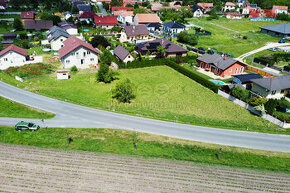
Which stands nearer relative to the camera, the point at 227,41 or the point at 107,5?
the point at 227,41

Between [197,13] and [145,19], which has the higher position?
[197,13]

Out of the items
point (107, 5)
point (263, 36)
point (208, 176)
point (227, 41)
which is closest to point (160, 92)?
point (208, 176)

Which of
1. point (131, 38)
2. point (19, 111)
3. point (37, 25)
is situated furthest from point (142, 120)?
point (37, 25)

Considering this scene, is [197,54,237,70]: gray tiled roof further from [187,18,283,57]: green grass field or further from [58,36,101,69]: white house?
[58,36,101,69]: white house

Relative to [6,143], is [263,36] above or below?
above

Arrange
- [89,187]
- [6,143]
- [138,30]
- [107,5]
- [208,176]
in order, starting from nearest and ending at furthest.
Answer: [89,187] → [208,176] → [6,143] → [138,30] → [107,5]

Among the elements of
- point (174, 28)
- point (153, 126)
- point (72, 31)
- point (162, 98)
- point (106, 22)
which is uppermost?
point (106, 22)

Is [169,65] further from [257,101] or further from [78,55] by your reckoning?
[257,101]

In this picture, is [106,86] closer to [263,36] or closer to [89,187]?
[89,187]
